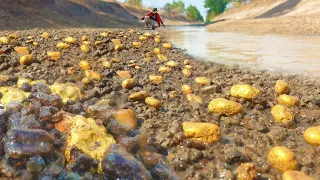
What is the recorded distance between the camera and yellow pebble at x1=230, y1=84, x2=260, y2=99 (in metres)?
2.81

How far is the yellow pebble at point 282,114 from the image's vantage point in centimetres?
246

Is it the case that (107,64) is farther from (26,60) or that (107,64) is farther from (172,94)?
(172,94)

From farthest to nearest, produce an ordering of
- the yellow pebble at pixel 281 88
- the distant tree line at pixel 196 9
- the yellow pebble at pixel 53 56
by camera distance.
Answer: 1. the distant tree line at pixel 196 9
2. the yellow pebble at pixel 53 56
3. the yellow pebble at pixel 281 88

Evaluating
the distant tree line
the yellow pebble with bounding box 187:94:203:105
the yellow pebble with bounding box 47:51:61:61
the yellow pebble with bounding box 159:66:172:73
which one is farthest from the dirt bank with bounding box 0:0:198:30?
the distant tree line

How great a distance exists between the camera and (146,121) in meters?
2.50

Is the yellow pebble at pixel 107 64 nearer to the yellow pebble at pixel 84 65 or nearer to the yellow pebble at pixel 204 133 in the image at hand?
the yellow pebble at pixel 84 65

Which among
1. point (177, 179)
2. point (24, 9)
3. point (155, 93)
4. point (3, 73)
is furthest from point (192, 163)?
point (24, 9)

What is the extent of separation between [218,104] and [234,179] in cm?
92

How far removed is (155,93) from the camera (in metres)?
3.21

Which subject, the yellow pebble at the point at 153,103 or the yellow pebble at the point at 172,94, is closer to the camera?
the yellow pebble at the point at 153,103

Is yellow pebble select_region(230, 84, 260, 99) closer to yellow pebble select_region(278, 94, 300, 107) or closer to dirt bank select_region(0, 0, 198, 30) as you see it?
yellow pebble select_region(278, 94, 300, 107)

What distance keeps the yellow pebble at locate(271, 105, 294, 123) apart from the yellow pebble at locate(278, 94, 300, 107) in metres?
0.21

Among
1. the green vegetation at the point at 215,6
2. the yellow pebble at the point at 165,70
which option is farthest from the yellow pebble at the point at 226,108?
the green vegetation at the point at 215,6

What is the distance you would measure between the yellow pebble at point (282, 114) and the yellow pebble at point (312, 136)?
0.27 metres
